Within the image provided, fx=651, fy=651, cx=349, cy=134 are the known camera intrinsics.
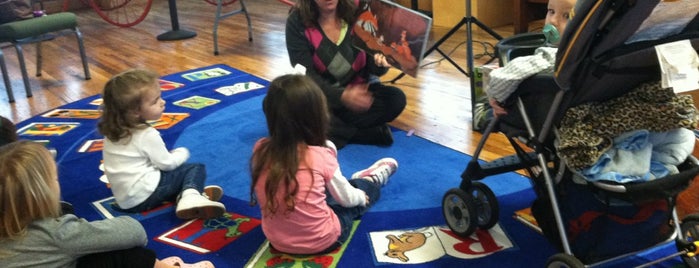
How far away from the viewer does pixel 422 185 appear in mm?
2398

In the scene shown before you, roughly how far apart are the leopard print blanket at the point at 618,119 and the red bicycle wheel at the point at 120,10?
4.90 meters

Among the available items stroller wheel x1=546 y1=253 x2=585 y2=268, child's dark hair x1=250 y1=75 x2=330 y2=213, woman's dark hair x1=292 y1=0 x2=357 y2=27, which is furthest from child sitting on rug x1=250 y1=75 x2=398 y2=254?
woman's dark hair x1=292 y1=0 x2=357 y2=27

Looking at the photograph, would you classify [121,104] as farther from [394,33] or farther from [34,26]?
[34,26]

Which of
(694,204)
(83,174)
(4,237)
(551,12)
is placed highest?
(551,12)

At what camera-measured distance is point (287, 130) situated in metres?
1.81

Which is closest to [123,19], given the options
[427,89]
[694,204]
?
[427,89]

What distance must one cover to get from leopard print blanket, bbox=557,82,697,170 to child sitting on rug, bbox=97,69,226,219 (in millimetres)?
1198

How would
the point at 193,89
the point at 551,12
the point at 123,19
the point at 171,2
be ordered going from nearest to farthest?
the point at 551,12, the point at 193,89, the point at 171,2, the point at 123,19

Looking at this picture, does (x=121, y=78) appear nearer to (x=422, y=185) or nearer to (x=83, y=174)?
(x=83, y=174)

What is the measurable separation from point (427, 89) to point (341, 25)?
91cm

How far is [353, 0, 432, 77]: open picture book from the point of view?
2.37 metres

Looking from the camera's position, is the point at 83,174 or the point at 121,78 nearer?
the point at 121,78

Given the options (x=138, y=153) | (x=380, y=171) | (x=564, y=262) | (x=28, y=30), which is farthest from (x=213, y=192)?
(x=28, y=30)

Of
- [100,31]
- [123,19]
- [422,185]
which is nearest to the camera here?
[422,185]
